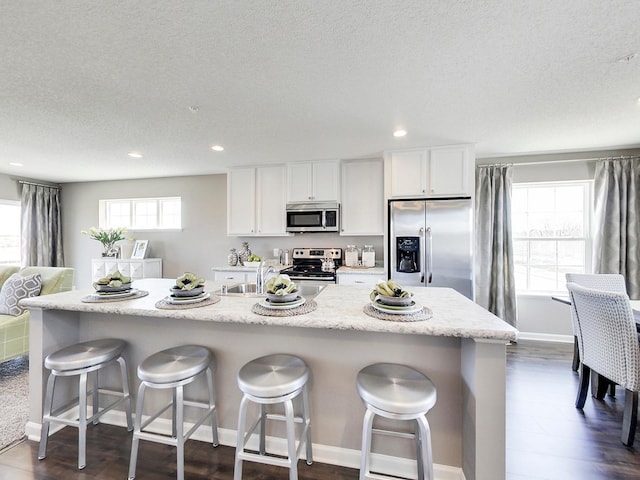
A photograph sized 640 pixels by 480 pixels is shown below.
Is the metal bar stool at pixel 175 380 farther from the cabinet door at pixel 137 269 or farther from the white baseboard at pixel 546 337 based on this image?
the white baseboard at pixel 546 337

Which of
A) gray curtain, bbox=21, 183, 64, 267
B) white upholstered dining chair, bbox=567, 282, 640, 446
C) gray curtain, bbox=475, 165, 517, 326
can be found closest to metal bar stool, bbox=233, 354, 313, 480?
white upholstered dining chair, bbox=567, 282, 640, 446

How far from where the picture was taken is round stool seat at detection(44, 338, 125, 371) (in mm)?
1535

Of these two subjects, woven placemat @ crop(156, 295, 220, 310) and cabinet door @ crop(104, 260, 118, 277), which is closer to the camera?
woven placemat @ crop(156, 295, 220, 310)

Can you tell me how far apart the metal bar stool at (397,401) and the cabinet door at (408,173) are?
2430mm

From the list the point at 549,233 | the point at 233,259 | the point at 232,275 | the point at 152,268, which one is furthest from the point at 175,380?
the point at 549,233

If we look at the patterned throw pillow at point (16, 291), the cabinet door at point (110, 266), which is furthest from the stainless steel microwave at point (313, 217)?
the cabinet door at point (110, 266)

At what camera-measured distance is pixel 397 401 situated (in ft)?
3.74

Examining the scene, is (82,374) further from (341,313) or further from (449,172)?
(449,172)

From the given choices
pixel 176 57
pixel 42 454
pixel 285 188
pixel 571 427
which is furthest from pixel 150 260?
pixel 571 427

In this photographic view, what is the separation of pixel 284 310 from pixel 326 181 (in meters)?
2.62

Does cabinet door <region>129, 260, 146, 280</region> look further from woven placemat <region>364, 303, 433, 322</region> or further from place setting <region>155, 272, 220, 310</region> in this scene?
woven placemat <region>364, 303, 433, 322</region>

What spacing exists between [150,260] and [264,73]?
403 cm

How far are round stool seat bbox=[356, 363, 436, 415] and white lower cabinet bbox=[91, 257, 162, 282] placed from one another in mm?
4469

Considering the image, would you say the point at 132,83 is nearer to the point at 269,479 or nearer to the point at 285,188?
the point at 285,188
